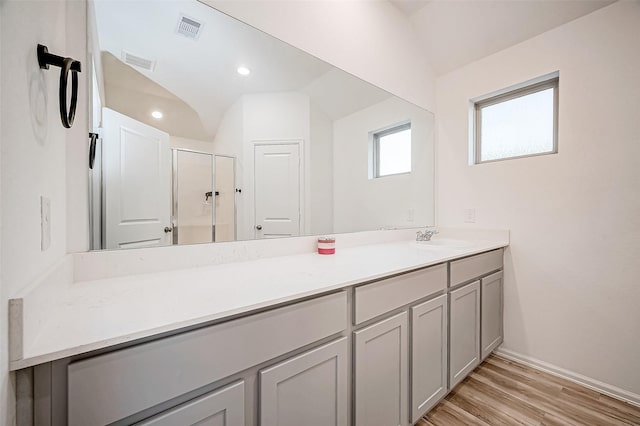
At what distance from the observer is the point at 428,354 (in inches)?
49.8

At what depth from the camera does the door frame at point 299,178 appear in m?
1.28

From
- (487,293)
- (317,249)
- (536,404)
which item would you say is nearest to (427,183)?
(487,293)

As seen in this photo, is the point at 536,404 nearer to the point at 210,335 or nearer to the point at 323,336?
the point at 323,336

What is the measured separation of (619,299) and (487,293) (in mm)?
693

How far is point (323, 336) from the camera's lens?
845 mm

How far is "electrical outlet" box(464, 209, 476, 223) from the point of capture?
214cm

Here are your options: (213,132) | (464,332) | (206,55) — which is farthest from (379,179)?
(206,55)

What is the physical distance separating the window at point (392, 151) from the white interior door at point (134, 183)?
1403mm

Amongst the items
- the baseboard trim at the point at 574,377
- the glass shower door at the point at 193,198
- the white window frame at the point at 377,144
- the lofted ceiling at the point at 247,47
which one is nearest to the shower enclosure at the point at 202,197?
the glass shower door at the point at 193,198

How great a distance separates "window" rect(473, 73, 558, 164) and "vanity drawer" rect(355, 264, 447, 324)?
133 centimetres

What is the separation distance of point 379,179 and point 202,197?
51.3 inches

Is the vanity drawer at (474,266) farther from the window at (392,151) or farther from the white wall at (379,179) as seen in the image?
the window at (392,151)

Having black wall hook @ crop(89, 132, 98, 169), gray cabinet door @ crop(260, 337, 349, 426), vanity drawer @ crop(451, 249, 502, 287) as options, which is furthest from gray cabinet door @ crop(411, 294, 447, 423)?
black wall hook @ crop(89, 132, 98, 169)

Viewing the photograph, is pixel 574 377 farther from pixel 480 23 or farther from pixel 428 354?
pixel 480 23
